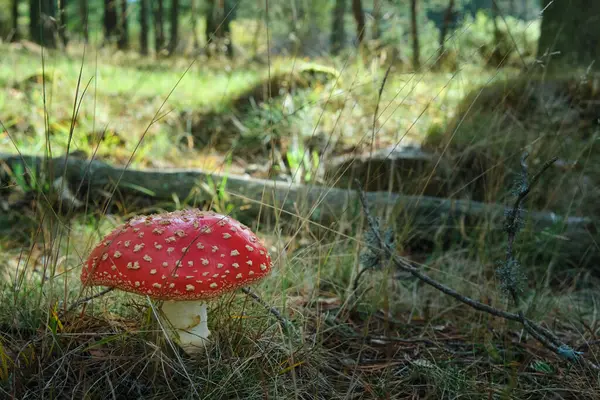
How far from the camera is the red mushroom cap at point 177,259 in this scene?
1325 mm

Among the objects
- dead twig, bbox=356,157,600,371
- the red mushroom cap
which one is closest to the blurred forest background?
dead twig, bbox=356,157,600,371

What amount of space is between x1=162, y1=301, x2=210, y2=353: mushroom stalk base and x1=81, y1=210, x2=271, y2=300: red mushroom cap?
0.19 meters

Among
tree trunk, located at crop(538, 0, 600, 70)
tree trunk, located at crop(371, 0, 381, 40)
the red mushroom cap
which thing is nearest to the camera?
the red mushroom cap

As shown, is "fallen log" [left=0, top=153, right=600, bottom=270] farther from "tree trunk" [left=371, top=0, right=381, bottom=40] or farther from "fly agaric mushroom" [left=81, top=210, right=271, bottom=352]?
"fly agaric mushroom" [left=81, top=210, right=271, bottom=352]

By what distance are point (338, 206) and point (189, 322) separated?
1668 mm

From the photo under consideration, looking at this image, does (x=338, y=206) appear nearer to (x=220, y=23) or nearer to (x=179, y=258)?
(x=220, y=23)

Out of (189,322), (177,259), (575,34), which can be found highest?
(575,34)

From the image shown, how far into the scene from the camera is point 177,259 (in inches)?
52.9

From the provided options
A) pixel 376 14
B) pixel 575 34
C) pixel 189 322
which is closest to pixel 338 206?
pixel 376 14

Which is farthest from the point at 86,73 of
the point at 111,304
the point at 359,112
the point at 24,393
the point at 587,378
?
the point at 587,378

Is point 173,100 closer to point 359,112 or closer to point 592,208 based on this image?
point 359,112

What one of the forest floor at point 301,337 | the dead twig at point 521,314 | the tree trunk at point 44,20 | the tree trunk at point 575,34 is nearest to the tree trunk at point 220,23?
the forest floor at point 301,337

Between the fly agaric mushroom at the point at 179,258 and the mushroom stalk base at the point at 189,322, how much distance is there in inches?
2.2

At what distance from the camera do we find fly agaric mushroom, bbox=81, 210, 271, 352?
1326 millimetres
